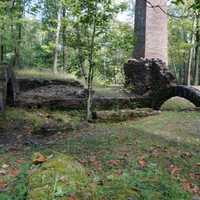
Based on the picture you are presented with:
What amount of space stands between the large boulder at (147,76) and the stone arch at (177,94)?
0.29 metres

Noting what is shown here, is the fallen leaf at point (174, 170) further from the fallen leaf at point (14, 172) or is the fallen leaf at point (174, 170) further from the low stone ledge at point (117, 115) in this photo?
the low stone ledge at point (117, 115)

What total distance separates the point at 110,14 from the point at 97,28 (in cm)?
53

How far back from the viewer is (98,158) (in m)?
6.45

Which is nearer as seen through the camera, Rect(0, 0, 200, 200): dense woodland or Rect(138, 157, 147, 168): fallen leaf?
Rect(0, 0, 200, 200): dense woodland

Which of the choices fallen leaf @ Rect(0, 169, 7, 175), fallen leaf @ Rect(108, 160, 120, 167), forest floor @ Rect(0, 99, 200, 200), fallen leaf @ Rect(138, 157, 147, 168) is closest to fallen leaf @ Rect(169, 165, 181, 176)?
forest floor @ Rect(0, 99, 200, 200)

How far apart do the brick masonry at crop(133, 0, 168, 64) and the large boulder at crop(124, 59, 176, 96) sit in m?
1.00

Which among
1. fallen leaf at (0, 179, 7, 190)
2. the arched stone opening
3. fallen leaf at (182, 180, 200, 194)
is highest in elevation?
fallen leaf at (0, 179, 7, 190)

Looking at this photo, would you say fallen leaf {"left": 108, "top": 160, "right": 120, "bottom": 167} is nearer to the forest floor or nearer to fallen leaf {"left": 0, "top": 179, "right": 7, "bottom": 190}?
the forest floor

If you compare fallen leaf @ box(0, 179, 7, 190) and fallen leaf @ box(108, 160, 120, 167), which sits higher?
fallen leaf @ box(0, 179, 7, 190)

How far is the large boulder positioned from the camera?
1475cm

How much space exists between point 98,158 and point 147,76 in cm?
927

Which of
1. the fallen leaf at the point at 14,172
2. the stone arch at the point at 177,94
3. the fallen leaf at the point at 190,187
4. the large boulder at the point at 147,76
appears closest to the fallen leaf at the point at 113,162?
the fallen leaf at the point at 190,187

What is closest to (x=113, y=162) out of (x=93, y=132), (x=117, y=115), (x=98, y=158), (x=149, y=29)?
(x=98, y=158)

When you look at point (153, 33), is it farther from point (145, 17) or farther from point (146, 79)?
point (146, 79)
